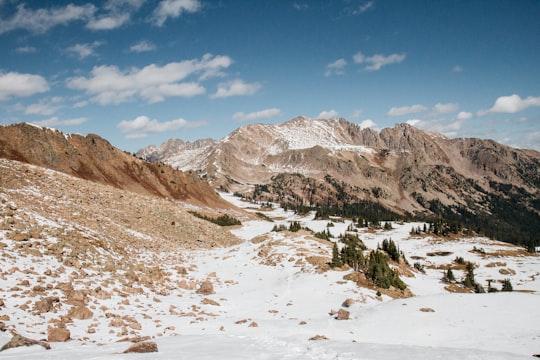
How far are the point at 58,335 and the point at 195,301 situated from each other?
10.3 m

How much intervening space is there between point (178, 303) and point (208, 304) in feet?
6.30

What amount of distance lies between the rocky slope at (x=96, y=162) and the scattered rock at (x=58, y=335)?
69.1m

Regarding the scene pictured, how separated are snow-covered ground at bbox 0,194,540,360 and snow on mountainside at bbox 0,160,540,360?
0.24ft

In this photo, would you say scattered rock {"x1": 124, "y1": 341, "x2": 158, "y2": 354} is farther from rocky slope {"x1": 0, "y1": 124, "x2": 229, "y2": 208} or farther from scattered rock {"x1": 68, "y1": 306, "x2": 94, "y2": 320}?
rocky slope {"x1": 0, "y1": 124, "x2": 229, "y2": 208}

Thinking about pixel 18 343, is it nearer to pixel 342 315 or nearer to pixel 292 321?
pixel 292 321

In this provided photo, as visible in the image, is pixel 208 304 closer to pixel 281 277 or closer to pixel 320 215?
pixel 281 277

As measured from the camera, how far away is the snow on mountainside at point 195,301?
1149cm

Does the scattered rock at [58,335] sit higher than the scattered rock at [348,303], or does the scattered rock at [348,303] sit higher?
the scattered rock at [58,335]

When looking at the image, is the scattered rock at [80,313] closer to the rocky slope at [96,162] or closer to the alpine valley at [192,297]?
the alpine valley at [192,297]

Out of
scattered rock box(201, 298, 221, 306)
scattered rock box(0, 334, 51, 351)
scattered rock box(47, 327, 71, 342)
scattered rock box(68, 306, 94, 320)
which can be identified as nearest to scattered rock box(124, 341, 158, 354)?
scattered rock box(0, 334, 51, 351)

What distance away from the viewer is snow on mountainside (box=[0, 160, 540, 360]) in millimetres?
11492

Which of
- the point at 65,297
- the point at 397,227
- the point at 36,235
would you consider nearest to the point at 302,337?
the point at 65,297

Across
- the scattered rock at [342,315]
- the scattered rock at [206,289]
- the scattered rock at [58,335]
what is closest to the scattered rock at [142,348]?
the scattered rock at [58,335]

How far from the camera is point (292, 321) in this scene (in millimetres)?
17672
